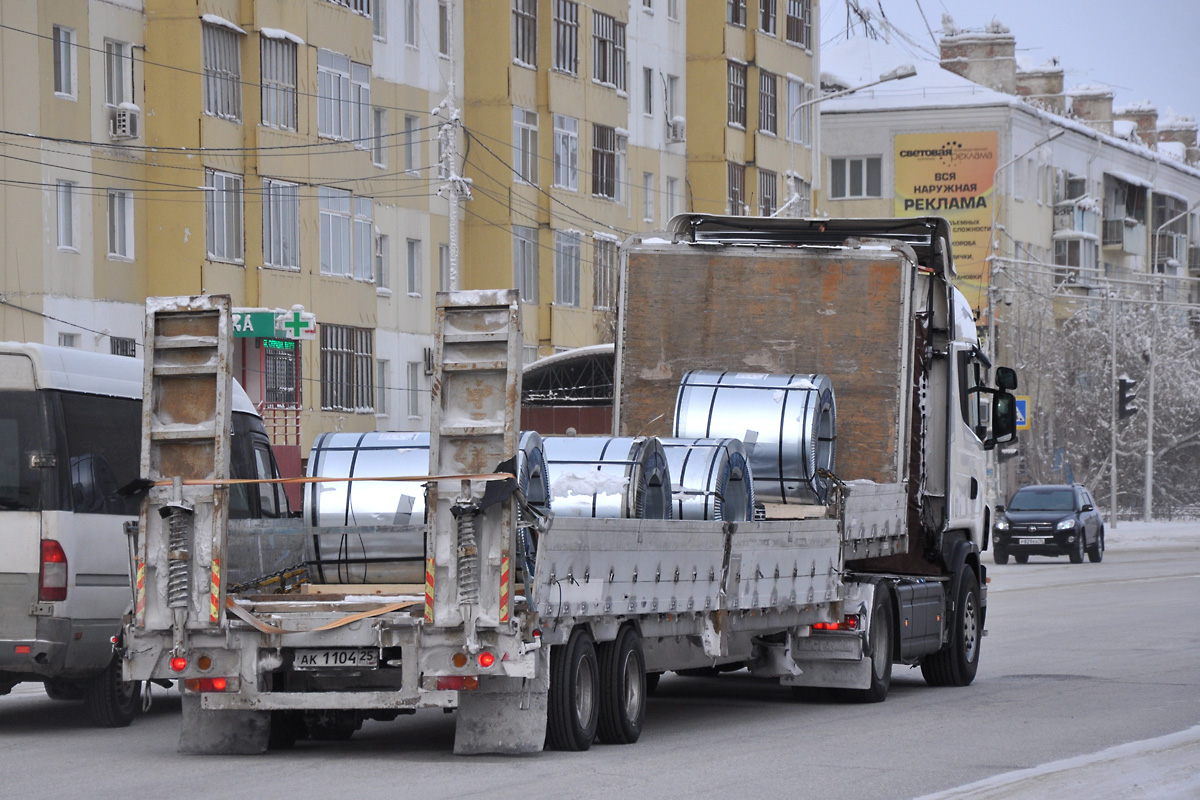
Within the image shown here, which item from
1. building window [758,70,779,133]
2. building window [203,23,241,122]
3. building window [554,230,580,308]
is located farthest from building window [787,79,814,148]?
building window [203,23,241,122]

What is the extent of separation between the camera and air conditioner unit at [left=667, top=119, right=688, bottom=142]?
183 feet

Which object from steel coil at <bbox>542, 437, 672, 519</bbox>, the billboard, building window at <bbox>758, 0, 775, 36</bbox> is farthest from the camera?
the billboard

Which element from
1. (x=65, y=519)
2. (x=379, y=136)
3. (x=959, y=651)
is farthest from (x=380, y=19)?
(x=65, y=519)

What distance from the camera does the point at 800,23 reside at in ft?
204

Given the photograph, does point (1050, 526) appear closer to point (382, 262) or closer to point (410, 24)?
point (382, 262)

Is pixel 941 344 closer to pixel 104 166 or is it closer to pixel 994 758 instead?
pixel 994 758

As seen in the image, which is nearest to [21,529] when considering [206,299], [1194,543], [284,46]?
[206,299]

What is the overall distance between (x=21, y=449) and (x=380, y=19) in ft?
105

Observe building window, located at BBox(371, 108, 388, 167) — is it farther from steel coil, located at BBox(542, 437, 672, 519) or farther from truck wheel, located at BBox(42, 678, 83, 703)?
steel coil, located at BBox(542, 437, 672, 519)

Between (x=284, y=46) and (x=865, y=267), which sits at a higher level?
(x=284, y=46)

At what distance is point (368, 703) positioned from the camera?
34.4 ft

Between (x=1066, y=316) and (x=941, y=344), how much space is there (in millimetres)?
67825

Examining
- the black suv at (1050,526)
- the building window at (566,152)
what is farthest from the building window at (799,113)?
the black suv at (1050,526)

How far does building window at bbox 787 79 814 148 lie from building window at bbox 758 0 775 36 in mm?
1819
